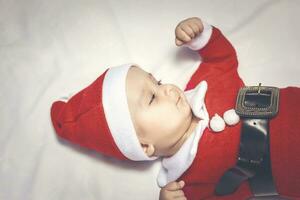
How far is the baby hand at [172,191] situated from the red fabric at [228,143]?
0.04 m

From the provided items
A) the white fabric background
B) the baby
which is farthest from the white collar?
the white fabric background

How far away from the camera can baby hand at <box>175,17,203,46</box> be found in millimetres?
1182

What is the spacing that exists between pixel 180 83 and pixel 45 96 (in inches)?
16.9

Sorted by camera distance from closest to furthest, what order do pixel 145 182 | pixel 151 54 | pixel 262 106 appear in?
pixel 262 106, pixel 145 182, pixel 151 54

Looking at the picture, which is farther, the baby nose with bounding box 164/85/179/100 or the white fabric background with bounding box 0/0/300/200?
the white fabric background with bounding box 0/0/300/200

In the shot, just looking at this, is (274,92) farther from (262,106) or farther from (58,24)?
(58,24)

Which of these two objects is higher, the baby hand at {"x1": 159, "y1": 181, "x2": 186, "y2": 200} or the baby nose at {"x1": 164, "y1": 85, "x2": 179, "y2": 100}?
the baby nose at {"x1": 164, "y1": 85, "x2": 179, "y2": 100}

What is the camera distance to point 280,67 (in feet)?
4.23

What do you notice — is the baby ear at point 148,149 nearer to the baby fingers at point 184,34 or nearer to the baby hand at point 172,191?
the baby hand at point 172,191

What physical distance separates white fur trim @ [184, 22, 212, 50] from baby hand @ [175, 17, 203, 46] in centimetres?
3

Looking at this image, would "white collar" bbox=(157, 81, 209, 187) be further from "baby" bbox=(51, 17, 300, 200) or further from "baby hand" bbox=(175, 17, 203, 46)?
"baby hand" bbox=(175, 17, 203, 46)

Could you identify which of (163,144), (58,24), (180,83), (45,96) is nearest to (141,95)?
(163,144)

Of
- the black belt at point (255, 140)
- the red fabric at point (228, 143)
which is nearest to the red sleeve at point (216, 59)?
the red fabric at point (228, 143)

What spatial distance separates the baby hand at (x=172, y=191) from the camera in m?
1.13
